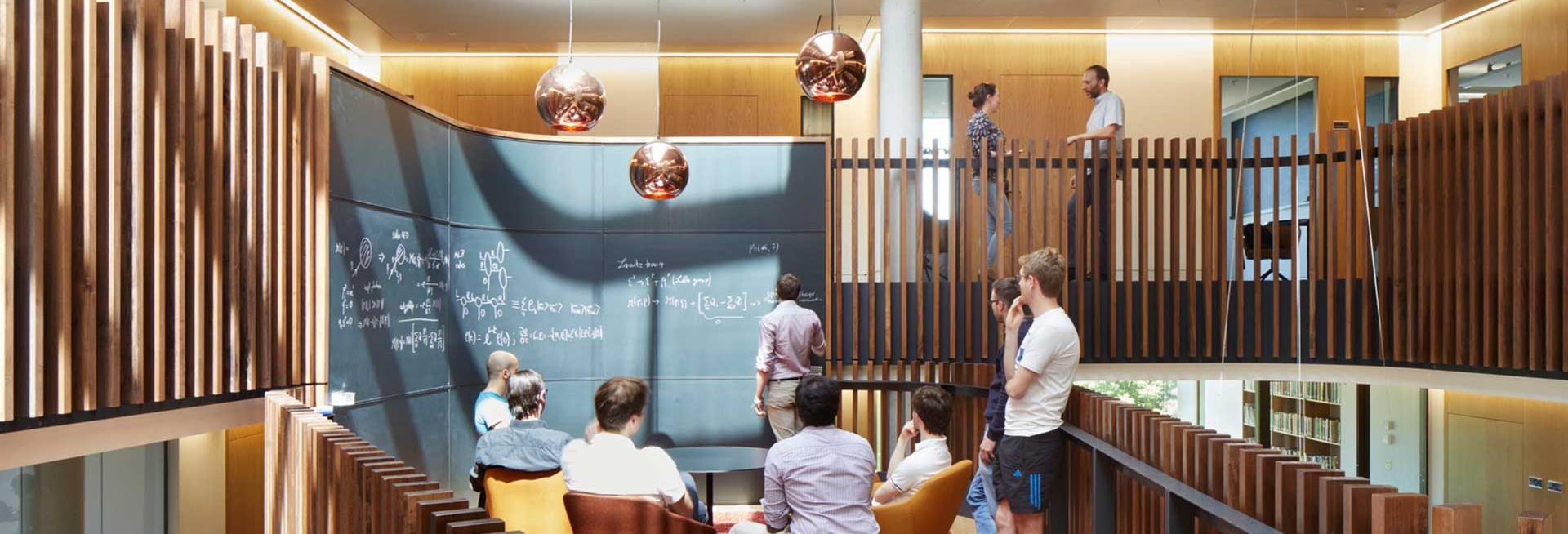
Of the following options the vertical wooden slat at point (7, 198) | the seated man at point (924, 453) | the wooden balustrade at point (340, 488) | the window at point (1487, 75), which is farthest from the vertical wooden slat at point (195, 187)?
the window at point (1487, 75)

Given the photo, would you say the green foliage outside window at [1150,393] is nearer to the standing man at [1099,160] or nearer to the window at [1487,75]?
the window at [1487,75]

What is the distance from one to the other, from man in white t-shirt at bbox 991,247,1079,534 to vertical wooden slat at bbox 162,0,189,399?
348cm

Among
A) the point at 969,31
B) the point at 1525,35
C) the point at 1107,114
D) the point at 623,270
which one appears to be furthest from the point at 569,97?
the point at 1525,35

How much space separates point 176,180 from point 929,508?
134 inches

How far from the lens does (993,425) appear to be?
499 cm

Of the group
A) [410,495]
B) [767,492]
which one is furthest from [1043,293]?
[410,495]

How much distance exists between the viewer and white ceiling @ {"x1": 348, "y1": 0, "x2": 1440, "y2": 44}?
10.4m

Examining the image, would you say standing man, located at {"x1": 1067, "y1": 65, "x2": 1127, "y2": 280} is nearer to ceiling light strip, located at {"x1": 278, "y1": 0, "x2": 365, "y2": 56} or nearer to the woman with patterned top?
the woman with patterned top

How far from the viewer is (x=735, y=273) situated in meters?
8.47

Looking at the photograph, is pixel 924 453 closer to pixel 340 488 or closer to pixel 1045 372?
pixel 1045 372

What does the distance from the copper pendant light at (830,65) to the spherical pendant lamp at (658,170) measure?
1.48 m

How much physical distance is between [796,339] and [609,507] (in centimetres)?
373

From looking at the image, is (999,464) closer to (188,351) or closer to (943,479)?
(943,479)

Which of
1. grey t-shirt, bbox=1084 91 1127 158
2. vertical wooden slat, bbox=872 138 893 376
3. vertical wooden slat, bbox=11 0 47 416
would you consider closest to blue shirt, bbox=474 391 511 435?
vertical wooden slat, bbox=11 0 47 416
